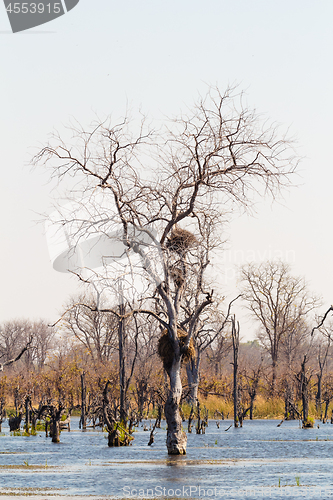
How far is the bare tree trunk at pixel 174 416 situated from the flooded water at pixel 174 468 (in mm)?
432

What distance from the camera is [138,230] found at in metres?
21.8

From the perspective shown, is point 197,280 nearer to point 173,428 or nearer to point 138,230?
point 138,230

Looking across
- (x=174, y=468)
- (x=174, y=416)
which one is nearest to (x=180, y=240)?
(x=174, y=416)

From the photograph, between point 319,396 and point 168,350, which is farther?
point 319,396

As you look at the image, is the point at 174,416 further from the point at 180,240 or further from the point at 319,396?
the point at 319,396

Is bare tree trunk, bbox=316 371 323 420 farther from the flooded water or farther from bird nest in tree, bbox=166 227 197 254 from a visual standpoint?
bird nest in tree, bbox=166 227 197 254

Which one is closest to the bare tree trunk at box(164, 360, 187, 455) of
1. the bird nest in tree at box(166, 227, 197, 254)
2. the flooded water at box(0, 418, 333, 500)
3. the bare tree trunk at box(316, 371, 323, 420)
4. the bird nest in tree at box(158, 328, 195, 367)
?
the bird nest in tree at box(158, 328, 195, 367)

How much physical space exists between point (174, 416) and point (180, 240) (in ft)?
19.8

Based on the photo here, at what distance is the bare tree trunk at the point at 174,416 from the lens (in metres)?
21.3

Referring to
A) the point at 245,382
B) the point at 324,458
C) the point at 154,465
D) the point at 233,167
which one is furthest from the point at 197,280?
the point at 245,382

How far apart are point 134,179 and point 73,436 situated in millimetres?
19249

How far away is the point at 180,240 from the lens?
22.6 meters

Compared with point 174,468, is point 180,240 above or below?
above

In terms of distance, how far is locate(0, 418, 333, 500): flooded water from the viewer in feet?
50.2
